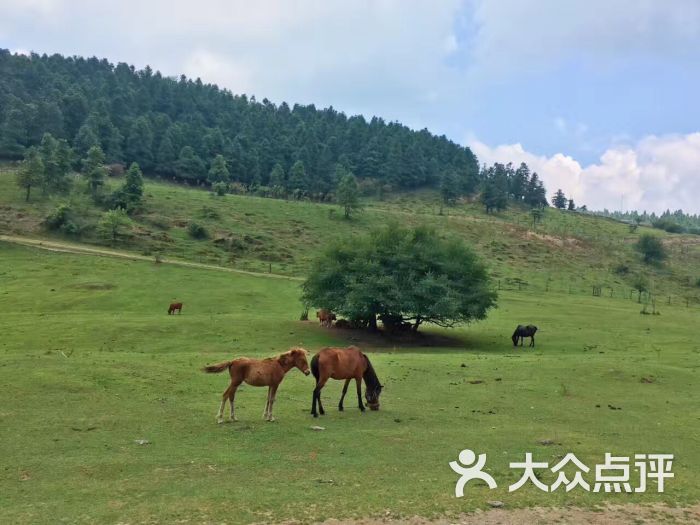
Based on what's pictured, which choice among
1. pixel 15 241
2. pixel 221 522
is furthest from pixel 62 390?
pixel 15 241

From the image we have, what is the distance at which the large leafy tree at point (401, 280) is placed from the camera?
4141 cm

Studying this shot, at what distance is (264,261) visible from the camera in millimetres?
86062

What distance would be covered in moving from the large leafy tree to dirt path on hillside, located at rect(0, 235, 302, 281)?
25.0m

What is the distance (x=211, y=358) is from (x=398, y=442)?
14749 mm

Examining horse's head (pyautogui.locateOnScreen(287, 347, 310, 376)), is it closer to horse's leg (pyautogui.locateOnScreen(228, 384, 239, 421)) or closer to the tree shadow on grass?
horse's leg (pyautogui.locateOnScreen(228, 384, 239, 421))

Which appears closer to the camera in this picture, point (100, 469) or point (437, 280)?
point (100, 469)

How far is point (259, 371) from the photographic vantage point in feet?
49.4

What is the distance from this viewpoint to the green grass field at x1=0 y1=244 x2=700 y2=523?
10.4 meters

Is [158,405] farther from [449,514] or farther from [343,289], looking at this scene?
[343,289]

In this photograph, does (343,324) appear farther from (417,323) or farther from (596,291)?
(596,291)

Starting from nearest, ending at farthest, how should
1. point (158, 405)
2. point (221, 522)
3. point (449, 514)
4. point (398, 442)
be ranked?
point (221, 522) < point (449, 514) < point (398, 442) < point (158, 405)

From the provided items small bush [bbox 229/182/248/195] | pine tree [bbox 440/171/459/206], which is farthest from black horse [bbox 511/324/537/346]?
small bush [bbox 229/182/248/195]

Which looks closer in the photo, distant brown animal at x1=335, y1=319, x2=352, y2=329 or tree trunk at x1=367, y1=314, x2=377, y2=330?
tree trunk at x1=367, y1=314, x2=377, y2=330

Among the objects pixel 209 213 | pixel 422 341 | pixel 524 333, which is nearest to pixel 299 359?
pixel 422 341
